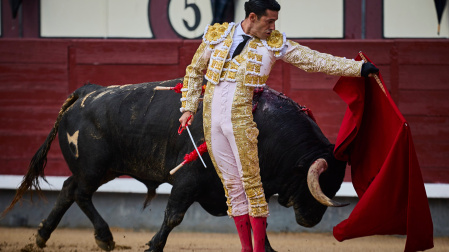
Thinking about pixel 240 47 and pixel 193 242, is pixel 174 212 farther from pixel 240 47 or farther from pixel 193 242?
pixel 193 242

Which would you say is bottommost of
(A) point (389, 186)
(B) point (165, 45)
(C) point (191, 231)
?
(C) point (191, 231)

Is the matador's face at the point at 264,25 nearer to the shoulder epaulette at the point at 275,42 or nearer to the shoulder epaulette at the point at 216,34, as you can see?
the shoulder epaulette at the point at 275,42

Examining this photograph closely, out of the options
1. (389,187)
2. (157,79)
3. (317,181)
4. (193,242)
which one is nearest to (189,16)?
(157,79)

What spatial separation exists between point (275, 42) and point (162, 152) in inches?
47.8

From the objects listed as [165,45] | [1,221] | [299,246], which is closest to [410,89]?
[299,246]

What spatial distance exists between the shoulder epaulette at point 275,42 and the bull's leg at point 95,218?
5.93 ft

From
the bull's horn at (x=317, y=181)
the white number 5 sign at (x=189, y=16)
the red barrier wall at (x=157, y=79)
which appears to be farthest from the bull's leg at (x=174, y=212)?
the white number 5 sign at (x=189, y=16)

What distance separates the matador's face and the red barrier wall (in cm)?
277

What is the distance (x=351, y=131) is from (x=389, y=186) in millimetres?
467

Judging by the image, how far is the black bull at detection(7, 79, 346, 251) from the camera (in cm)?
473

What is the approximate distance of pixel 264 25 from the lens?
4.18m

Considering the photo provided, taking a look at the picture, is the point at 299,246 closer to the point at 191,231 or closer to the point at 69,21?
the point at 191,231

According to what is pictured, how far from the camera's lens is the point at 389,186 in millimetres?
4215

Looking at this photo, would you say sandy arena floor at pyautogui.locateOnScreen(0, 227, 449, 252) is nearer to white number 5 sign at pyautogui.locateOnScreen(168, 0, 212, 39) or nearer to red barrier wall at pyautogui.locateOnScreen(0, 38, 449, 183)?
red barrier wall at pyautogui.locateOnScreen(0, 38, 449, 183)
